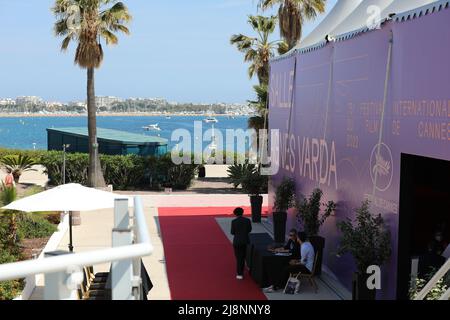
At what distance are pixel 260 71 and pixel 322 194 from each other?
18.1 metres

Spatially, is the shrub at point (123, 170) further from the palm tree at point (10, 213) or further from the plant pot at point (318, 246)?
the plant pot at point (318, 246)

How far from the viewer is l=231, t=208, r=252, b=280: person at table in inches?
522

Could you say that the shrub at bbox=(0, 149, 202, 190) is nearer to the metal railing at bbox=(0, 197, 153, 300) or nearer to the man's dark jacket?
the man's dark jacket

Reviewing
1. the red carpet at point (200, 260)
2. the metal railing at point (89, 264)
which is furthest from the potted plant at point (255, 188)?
the metal railing at point (89, 264)

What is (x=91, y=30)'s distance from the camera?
83.3 feet

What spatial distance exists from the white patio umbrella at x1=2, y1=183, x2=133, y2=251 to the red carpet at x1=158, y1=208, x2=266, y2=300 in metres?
2.31

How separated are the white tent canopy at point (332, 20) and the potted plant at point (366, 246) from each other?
581 centimetres

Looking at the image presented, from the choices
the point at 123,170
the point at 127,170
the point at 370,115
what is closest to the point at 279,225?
the point at 370,115

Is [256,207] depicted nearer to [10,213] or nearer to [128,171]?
[10,213]

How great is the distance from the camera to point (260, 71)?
31906 millimetres

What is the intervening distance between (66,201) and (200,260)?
15.3ft

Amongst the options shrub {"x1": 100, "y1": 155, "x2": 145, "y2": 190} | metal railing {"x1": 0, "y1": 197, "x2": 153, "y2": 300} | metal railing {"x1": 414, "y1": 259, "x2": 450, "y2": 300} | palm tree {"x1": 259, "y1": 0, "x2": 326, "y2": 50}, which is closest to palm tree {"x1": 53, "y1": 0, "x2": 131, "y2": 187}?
shrub {"x1": 100, "y1": 155, "x2": 145, "y2": 190}
